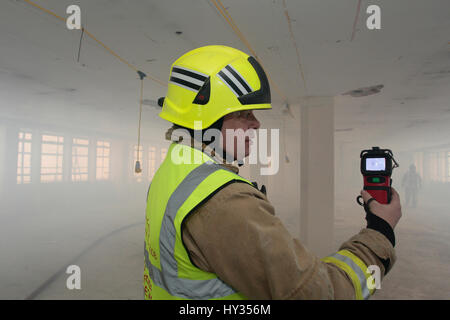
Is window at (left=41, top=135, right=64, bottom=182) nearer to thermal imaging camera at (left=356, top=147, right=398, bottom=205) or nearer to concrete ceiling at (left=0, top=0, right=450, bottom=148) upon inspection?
concrete ceiling at (left=0, top=0, right=450, bottom=148)

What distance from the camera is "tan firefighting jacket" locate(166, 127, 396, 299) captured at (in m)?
0.60

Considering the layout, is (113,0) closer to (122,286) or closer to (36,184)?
A: (122,286)

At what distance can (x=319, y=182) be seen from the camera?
13.5ft

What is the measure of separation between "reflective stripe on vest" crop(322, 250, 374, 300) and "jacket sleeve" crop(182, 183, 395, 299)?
0.9 inches

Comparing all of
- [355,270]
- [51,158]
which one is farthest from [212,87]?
[51,158]

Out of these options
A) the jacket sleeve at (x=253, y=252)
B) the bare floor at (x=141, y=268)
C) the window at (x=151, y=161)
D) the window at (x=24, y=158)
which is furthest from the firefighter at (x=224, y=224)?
the window at (x=151, y=161)

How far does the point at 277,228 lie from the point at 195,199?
212 millimetres

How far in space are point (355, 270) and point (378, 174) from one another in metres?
0.49

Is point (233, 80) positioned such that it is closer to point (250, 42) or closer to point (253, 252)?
point (253, 252)

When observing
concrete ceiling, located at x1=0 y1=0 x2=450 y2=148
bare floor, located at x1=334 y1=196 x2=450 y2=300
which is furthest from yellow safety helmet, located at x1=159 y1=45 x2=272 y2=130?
bare floor, located at x1=334 y1=196 x2=450 y2=300

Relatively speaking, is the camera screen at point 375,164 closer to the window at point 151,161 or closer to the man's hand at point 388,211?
the man's hand at point 388,211

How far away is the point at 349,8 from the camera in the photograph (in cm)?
193

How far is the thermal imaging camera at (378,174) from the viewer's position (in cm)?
102
